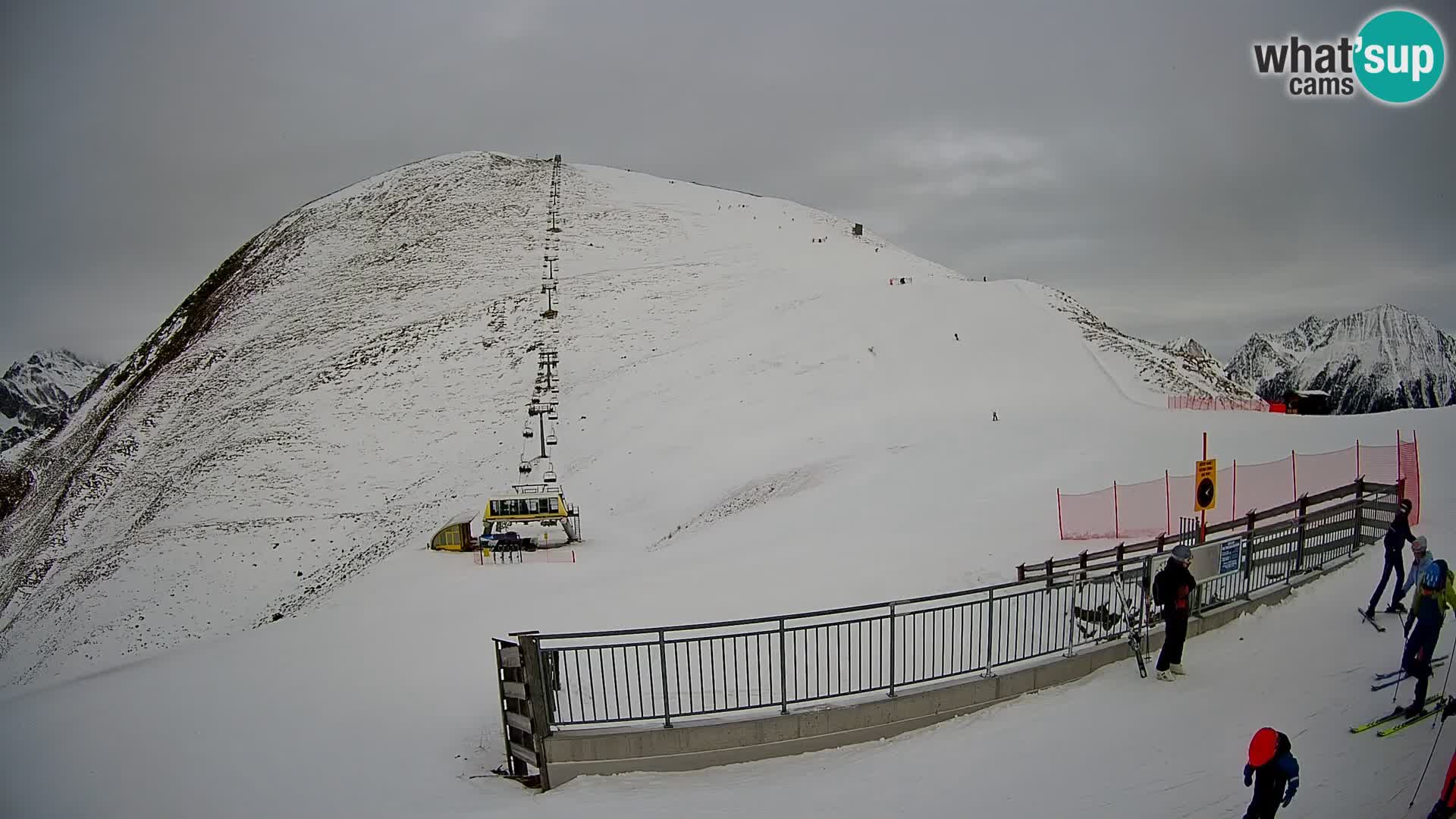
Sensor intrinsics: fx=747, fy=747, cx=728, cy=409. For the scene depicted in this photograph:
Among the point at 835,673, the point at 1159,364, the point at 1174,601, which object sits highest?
the point at 1159,364

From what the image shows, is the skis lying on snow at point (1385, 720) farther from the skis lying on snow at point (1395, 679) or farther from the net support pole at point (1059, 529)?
the net support pole at point (1059, 529)

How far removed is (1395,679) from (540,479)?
104ft

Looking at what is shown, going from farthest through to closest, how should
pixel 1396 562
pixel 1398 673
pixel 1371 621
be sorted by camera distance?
1. pixel 1396 562
2. pixel 1371 621
3. pixel 1398 673

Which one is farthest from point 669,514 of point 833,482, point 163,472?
point 163,472

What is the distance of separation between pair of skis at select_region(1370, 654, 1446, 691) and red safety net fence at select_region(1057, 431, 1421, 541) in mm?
9319

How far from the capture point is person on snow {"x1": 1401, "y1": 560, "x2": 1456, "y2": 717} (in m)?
A: 6.66

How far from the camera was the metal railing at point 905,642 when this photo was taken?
816 cm

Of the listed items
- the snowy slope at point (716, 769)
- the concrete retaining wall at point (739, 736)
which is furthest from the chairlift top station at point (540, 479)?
the concrete retaining wall at point (739, 736)

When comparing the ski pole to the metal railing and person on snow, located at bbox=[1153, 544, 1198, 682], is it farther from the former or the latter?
the metal railing

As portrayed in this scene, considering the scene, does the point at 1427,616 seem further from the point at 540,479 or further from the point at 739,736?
the point at 540,479

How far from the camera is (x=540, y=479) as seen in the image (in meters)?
35.0

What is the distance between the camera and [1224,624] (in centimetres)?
1008

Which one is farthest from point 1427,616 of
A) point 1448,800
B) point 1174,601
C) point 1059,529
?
point 1059,529

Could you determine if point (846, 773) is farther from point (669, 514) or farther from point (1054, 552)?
point (669, 514)
